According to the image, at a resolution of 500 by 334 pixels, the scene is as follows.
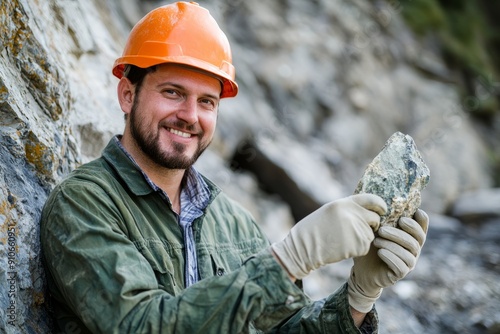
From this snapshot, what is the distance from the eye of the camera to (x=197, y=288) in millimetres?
2045

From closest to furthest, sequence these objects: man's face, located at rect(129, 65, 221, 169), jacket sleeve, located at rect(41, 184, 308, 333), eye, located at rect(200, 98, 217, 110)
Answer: jacket sleeve, located at rect(41, 184, 308, 333) < man's face, located at rect(129, 65, 221, 169) < eye, located at rect(200, 98, 217, 110)

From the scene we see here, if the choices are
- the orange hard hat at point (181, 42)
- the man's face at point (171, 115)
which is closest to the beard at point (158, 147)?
the man's face at point (171, 115)

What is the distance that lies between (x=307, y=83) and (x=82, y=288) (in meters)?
7.71

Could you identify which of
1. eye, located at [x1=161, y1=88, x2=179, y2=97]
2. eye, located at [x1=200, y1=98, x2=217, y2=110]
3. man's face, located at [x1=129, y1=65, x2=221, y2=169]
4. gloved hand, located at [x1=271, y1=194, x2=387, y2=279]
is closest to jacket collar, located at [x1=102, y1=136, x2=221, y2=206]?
man's face, located at [x1=129, y1=65, x2=221, y2=169]

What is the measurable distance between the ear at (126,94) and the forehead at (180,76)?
20cm

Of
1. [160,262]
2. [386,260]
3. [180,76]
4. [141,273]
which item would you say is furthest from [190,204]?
[386,260]

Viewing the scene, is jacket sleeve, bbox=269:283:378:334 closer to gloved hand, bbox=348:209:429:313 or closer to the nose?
gloved hand, bbox=348:209:429:313

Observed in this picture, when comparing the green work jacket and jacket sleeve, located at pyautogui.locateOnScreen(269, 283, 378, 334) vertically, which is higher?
the green work jacket

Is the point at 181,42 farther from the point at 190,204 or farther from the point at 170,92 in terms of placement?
the point at 190,204

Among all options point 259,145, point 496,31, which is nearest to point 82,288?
point 259,145

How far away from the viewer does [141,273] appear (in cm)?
212

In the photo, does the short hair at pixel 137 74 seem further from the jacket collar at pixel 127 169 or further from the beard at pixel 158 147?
the jacket collar at pixel 127 169

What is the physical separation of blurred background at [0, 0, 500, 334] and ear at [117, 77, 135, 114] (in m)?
0.40

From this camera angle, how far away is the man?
2.02m
